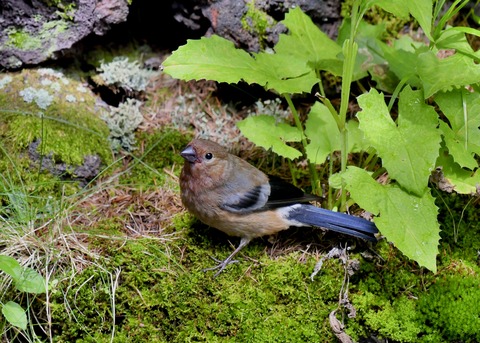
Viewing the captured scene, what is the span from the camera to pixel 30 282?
393 centimetres

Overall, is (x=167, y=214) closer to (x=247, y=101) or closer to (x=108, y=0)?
(x=247, y=101)

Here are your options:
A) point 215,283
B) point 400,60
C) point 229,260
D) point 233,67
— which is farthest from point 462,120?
point 215,283

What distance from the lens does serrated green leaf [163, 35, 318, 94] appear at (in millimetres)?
4219

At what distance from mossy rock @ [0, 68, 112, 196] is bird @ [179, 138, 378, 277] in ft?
3.01

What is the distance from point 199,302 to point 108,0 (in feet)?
9.14

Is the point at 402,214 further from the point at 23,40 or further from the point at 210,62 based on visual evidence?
the point at 23,40

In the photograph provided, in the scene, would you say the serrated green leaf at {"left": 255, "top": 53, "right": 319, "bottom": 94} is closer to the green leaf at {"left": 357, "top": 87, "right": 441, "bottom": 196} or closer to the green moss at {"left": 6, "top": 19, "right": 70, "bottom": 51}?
the green leaf at {"left": 357, "top": 87, "right": 441, "bottom": 196}

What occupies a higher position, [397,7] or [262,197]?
[397,7]

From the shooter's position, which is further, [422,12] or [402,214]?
[422,12]

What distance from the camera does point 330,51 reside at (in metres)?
4.91

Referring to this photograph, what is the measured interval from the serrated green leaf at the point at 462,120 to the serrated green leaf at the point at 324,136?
0.63 meters

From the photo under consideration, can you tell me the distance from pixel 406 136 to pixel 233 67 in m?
1.31

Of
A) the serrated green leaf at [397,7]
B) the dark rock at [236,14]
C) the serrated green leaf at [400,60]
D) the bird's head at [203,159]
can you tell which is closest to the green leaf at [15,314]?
the bird's head at [203,159]

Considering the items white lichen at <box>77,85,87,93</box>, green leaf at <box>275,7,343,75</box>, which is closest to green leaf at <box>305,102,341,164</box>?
green leaf at <box>275,7,343,75</box>
